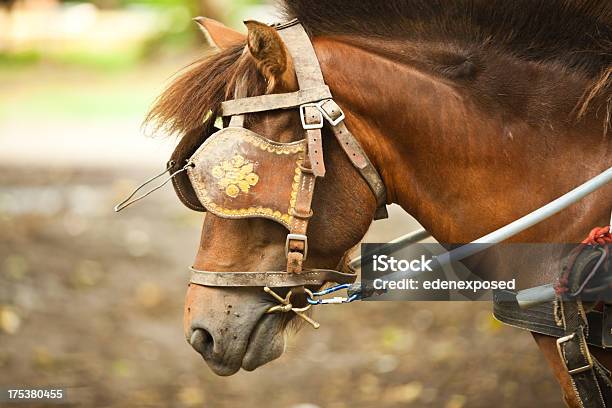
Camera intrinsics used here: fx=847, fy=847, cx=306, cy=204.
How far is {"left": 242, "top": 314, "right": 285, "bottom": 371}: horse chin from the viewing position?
283 centimetres

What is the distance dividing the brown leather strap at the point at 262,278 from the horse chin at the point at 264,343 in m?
0.14

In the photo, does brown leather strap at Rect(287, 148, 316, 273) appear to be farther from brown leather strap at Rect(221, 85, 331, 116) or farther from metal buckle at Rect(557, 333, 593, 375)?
metal buckle at Rect(557, 333, 593, 375)

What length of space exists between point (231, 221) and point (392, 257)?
655 mm

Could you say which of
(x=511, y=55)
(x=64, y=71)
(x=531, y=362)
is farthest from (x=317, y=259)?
(x=64, y=71)

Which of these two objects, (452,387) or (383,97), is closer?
(383,97)

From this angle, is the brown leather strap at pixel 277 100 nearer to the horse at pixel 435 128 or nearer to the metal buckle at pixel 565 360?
the horse at pixel 435 128

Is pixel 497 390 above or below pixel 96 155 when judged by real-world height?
above

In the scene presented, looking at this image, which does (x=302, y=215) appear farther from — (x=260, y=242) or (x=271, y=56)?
(x=271, y=56)

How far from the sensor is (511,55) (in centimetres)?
280

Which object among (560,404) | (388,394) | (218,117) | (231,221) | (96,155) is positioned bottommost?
(96,155)

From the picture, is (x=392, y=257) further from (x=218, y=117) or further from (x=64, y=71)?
(x=64, y=71)

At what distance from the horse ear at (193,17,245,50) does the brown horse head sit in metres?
0.19

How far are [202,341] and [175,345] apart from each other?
3.88 m

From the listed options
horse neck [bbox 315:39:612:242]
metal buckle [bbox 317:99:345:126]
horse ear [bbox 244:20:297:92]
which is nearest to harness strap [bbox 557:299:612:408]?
horse neck [bbox 315:39:612:242]
